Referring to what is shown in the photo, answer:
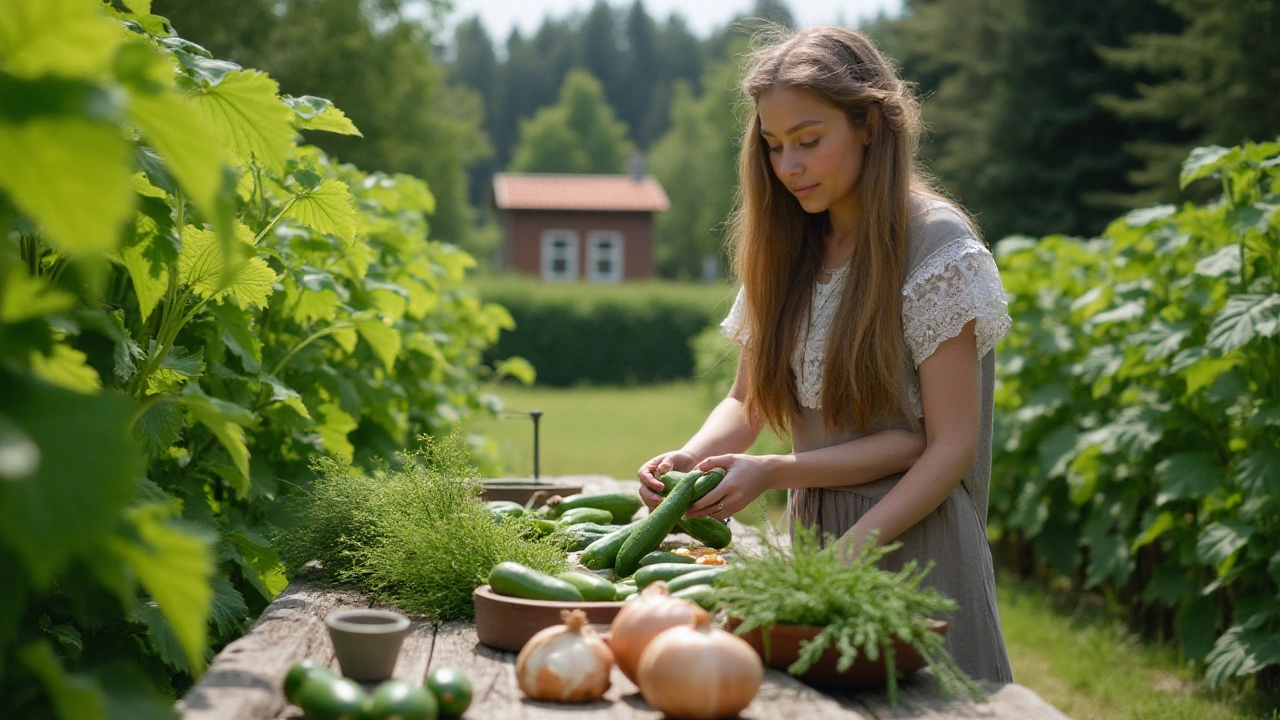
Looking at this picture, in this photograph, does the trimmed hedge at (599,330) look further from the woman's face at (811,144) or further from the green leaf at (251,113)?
the green leaf at (251,113)

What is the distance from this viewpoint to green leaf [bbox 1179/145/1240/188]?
4.82 metres

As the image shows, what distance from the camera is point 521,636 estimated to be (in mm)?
2064

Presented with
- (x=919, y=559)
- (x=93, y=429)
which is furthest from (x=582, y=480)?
(x=93, y=429)

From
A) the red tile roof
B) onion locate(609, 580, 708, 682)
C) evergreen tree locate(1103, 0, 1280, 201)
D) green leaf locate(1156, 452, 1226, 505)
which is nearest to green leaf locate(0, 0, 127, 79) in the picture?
onion locate(609, 580, 708, 682)

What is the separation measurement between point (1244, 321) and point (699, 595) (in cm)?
349

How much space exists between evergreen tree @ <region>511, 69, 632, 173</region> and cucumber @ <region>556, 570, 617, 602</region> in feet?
266

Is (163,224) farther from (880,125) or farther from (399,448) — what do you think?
(399,448)

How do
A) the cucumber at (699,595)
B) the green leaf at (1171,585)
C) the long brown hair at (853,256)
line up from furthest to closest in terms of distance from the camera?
the green leaf at (1171,585), the long brown hair at (853,256), the cucumber at (699,595)

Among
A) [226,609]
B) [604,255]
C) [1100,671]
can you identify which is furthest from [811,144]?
[604,255]

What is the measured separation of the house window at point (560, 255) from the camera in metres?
41.1

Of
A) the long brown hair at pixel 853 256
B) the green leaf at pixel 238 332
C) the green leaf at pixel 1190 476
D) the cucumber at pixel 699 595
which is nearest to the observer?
the cucumber at pixel 699 595

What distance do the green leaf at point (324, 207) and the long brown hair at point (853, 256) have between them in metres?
1.04

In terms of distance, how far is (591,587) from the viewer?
2.21 metres

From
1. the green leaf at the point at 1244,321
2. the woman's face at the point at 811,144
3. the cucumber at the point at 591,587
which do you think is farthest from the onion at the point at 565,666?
the green leaf at the point at 1244,321
